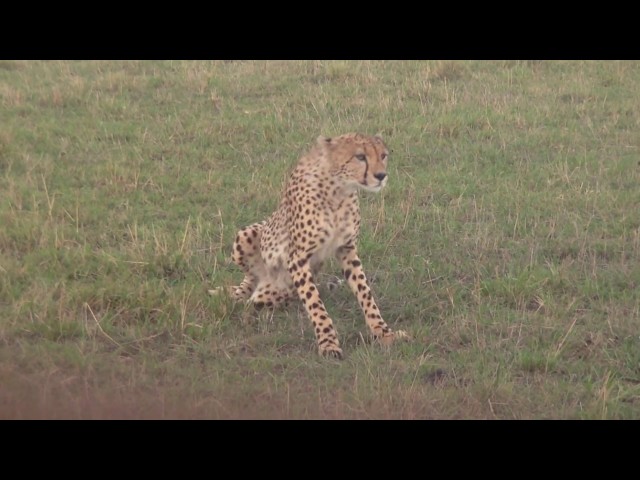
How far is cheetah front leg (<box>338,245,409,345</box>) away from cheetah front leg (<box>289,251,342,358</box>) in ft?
0.69

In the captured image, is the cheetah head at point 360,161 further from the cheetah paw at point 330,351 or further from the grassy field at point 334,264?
the cheetah paw at point 330,351

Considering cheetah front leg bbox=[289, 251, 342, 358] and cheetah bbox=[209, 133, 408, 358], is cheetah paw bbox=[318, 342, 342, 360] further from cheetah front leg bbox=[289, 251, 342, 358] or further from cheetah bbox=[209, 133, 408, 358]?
cheetah bbox=[209, 133, 408, 358]

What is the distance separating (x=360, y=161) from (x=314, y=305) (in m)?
0.77

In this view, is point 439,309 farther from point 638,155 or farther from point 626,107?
point 626,107

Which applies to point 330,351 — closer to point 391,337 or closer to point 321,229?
point 391,337

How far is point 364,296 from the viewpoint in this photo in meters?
5.19

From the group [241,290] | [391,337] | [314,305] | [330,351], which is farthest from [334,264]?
[330,351]

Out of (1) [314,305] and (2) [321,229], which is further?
(2) [321,229]

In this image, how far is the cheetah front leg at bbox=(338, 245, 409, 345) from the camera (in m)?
5.00

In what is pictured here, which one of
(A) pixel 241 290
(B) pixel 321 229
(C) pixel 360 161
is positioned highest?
(C) pixel 360 161

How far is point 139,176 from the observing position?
287 inches

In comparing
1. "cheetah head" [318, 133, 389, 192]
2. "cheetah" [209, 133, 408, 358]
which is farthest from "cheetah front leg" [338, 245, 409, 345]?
"cheetah head" [318, 133, 389, 192]

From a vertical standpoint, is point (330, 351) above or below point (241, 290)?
below

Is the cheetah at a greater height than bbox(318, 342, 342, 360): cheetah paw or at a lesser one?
greater
